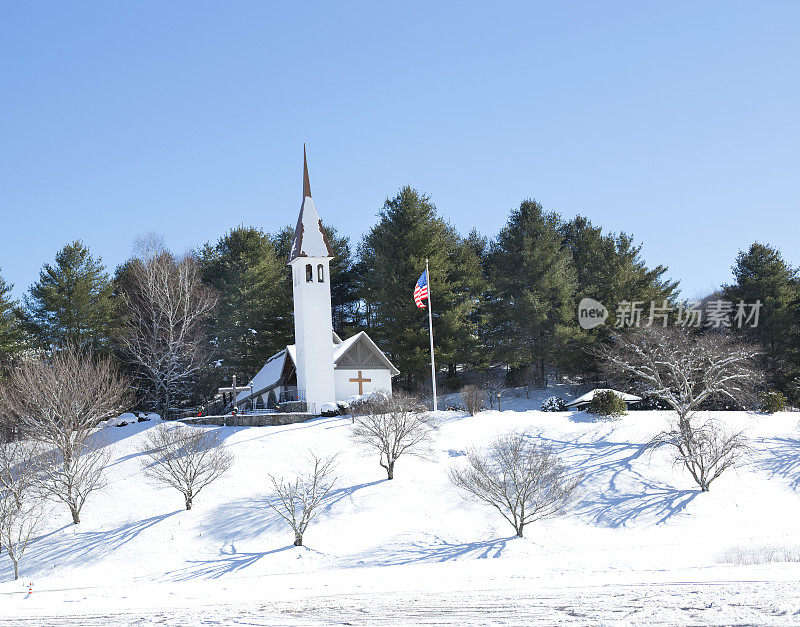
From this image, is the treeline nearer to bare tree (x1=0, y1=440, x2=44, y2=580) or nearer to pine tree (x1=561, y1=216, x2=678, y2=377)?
pine tree (x1=561, y1=216, x2=678, y2=377)

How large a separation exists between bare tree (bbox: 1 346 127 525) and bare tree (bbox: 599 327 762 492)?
22.7 meters

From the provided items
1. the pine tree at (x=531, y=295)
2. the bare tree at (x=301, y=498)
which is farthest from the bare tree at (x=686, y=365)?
the bare tree at (x=301, y=498)

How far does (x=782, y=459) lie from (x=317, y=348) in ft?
72.6

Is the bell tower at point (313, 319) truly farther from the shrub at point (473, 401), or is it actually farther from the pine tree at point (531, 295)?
the pine tree at point (531, 295)

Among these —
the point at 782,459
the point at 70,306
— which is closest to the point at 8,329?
the point at 70,306

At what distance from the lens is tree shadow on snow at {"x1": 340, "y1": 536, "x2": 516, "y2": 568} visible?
64.1 ft

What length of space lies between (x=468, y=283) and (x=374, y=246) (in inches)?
285

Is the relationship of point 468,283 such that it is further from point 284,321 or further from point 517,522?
point 517,522

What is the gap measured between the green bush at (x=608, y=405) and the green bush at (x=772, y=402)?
7.36m

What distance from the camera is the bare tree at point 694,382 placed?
25.9 m

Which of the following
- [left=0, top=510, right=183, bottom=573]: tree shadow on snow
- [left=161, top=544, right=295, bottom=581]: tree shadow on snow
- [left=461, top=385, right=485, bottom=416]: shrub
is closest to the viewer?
[left=161, top=544, right=295, bottom=581]: tree shadow on snow

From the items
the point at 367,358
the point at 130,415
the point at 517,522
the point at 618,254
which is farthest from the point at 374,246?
the point at 517,522

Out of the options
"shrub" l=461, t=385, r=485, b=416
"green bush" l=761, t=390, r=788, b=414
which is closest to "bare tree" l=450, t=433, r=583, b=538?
"shrub" l=461, t=385, r=485, b=416

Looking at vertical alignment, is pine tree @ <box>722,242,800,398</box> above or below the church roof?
below
